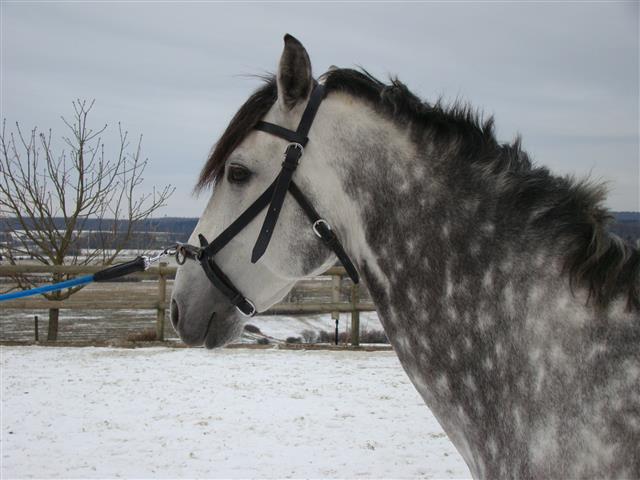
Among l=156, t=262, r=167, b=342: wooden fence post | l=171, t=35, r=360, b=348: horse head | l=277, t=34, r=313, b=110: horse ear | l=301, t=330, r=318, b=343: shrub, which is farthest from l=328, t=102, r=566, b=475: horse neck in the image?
l=301, t=330, r=318, b=343: shrub

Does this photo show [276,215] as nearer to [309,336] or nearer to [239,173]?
[239,173]

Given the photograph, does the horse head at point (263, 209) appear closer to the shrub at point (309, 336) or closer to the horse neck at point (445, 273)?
the horse neck at point (445, 273)

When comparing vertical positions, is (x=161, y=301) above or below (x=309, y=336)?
above

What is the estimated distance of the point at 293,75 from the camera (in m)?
1.69

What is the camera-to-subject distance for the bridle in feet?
5.60

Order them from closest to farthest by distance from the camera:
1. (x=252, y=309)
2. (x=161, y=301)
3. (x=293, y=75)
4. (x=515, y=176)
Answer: (x=515, y=176), (x=293, y=75), (x=252, y=309), (x=161, y=301)

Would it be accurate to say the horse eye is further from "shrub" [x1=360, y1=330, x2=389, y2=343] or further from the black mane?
"shrub" [x1=360, y1=330, x2=389, y2=343]

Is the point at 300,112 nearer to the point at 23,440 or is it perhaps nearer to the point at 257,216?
the point at 257,216

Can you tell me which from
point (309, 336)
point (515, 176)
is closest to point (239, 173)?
point (515, 176)

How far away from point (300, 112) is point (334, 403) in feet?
17.4

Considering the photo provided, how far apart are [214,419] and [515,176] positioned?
5054 millimetres

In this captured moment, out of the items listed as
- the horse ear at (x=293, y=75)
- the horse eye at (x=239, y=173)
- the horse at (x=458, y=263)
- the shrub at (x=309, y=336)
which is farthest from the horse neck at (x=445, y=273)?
the shrub at (x=309, y=336)

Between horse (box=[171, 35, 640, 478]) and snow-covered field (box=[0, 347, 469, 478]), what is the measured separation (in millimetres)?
3298

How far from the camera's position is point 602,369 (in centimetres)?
138
